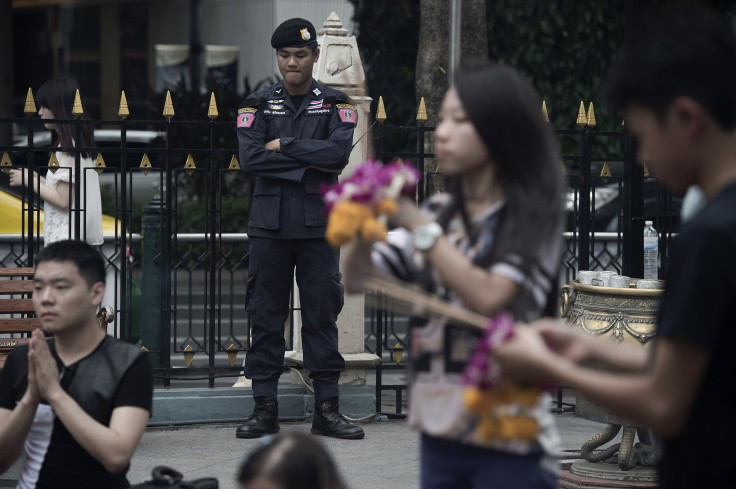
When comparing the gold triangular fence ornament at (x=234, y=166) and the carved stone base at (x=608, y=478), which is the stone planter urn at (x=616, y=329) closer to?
the carved stone base at (x=608, y=478)

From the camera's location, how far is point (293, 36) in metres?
6.41

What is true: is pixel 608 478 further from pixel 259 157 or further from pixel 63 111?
pixel 63 111

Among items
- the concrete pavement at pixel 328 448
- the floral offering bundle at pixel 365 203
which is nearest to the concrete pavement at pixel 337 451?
the concrete pavement at pixel 328 448

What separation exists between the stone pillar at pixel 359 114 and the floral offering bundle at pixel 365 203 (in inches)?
179

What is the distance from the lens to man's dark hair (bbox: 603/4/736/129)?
7.37 ft

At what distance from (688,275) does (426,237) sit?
24.3 inches

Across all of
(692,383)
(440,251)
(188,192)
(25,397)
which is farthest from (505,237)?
(188,192)

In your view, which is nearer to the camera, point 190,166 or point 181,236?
point 190,166

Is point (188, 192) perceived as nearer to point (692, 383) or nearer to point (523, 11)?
point (523, 11)

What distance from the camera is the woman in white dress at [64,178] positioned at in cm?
672

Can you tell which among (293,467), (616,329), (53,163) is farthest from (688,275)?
(53,163)

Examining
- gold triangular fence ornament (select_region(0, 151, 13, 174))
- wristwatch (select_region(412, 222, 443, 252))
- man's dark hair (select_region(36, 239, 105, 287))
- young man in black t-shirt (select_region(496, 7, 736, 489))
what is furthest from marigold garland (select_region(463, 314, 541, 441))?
gold triangular fence ornament (select_region(0, 151, 13, 174))

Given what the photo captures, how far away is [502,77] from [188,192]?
14.4m

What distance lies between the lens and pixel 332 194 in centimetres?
269
